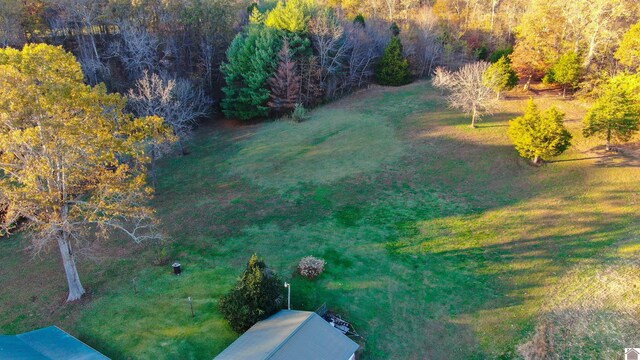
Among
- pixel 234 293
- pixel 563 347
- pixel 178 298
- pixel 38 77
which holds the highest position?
pixel 38 77

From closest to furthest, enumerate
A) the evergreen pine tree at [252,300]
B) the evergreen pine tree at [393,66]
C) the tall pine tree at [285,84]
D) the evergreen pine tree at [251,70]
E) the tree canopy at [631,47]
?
1. the evergreen pine tree at [252,300]
2. the tree canopy at [631,47]
3. the evergreen pine tree at [251,70]
4. the tall pine tree at [285,84]
5. the evergreen pine tree at [393,66]

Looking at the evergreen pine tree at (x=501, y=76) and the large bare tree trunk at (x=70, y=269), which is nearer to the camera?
the large bare tree trunk at (x=70, y=269)

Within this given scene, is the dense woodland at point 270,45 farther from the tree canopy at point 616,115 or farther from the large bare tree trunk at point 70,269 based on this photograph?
the large bare tree trunk at point 70,269

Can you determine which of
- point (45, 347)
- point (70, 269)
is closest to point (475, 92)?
point (70, 269)

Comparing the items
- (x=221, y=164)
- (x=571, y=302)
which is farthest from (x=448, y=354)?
(x=221, y=164)

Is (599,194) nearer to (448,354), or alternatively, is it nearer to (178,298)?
(448,354)

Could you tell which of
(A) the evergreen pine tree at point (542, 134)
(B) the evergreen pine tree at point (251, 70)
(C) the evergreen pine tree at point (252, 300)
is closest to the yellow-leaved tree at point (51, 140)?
(C) the evergreen pine tree at point (252, 300)

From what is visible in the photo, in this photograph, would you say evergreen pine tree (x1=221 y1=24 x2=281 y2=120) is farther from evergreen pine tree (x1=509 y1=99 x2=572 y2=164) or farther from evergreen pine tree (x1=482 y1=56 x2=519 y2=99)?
evergreen pine tree (x1=509 y1=99 x2=572 y2=164)
